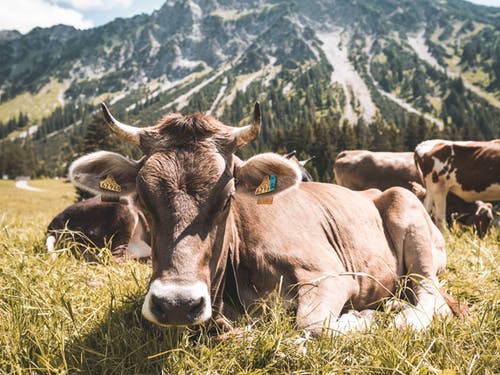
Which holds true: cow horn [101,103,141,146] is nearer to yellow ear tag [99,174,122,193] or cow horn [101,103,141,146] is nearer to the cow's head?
the cow's head

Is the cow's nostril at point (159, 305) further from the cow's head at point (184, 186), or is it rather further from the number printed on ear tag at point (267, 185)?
the number printed on ear tag at point (267, 185)

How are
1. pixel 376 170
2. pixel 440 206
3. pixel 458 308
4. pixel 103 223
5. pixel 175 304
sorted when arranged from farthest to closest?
pixel 376 170 → pixel 440 206 → pixel 103 223 → pixel 458 308 → pixel 175 304

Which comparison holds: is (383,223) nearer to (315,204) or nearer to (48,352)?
(315,204)

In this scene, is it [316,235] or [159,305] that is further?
[316,235]

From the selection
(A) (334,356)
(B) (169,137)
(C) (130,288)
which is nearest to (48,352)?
(C) (130,288)

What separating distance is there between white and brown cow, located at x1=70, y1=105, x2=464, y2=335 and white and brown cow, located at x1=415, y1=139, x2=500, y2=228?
22.8 feet

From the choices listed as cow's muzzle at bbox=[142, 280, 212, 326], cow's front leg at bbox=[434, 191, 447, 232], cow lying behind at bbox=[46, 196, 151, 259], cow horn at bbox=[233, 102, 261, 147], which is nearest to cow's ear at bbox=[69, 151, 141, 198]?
cow horn at bbox=[233, 102, 261, 147]

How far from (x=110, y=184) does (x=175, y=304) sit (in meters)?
1.53

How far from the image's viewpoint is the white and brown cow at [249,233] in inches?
102

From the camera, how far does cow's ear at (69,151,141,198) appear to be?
10.6 feet

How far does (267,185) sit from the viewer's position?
3.37 m

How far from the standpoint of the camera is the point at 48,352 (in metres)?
2.60

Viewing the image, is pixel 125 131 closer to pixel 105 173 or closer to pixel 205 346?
pixel 105 173

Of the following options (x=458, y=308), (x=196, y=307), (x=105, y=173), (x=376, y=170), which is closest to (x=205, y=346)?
(x=196, y=307)
